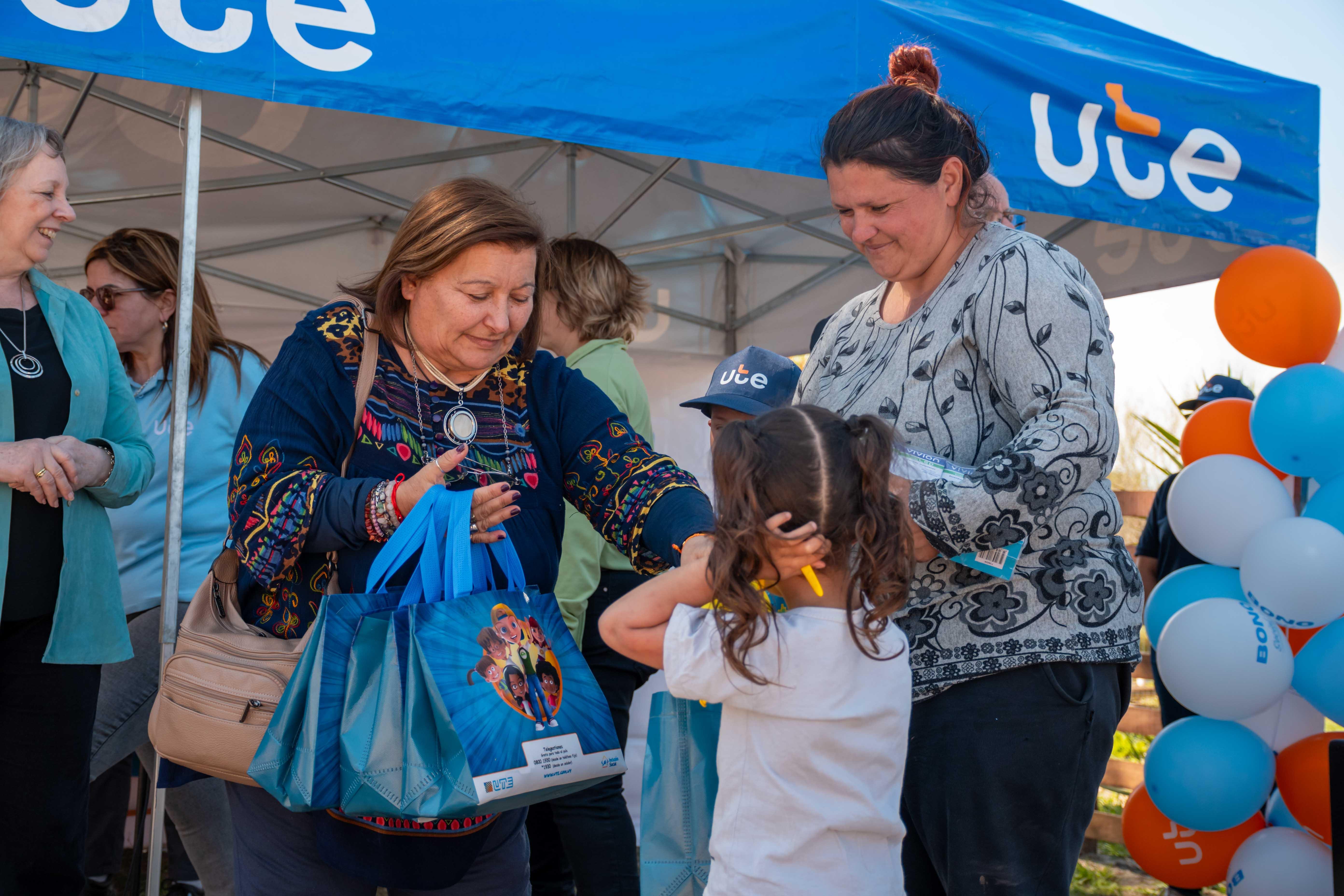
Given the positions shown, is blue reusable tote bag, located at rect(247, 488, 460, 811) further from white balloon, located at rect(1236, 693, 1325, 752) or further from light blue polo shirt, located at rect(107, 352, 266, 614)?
white balloon, located at rect(1236, 693, 1325, 752)

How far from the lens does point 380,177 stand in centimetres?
462

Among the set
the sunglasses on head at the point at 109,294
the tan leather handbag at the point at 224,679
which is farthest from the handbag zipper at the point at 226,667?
the sunglasses on head at the point at 109,294

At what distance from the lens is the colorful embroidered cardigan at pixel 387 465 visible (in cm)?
147

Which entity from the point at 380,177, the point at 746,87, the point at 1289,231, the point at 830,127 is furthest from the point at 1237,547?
the point at 380,177

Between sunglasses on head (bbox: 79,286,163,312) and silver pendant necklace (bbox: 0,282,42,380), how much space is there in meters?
0.74

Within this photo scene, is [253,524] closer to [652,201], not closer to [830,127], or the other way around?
[830,127]

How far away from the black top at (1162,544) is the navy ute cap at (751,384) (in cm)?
214

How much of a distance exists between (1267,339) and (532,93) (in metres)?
2.37

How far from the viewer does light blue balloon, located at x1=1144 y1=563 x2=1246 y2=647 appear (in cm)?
325

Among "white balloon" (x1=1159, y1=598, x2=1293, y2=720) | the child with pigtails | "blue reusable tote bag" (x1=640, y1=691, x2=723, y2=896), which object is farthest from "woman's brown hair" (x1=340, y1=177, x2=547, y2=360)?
"white balloon" (x1=1159, y1=598, x2=1293, y2=720)

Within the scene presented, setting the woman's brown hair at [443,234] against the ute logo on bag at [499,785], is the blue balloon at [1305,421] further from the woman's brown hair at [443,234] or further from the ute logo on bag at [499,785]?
the ute logo on bag at [499,785]

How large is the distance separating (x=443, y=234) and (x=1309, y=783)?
283 centimetres

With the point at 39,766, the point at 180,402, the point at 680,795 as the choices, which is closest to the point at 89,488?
the point at 180,402

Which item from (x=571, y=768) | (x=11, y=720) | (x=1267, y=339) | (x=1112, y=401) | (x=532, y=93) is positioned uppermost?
(x=532, y=93)
